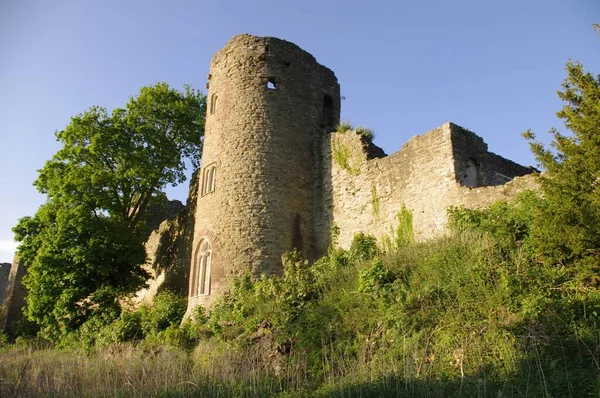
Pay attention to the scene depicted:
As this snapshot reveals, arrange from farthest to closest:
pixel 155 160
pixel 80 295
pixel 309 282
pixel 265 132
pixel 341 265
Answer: pixel 155 160
pixel 80 295
pixel 265 132
pixel 341 265
pixel 309 282

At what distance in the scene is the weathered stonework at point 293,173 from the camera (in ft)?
45.6

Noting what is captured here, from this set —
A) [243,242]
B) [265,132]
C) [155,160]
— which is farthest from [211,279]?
[155,160]

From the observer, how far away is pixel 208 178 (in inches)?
650

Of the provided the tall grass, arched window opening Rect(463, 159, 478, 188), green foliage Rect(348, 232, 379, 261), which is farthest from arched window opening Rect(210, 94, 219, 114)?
arched window opening Rect(463, 159, 478, 188)

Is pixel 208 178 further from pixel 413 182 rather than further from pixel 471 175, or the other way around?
pixel 471 175

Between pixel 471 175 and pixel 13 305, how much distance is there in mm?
22773

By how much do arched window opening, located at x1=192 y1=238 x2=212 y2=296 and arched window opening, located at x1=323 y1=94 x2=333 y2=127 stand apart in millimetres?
6123

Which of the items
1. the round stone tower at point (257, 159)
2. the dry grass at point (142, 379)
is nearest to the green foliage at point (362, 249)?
the round stone tower at point (257, 159)

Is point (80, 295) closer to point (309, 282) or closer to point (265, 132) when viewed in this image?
point (265, 132)

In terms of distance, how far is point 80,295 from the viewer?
17500 mm

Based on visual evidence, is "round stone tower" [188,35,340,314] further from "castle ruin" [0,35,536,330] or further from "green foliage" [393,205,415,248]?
"green foliage" [393,205,415,248]

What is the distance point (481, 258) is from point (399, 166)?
5.71m

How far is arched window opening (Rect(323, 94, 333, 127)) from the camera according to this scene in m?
18.3

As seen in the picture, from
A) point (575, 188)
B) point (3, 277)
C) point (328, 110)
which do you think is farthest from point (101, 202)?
point (3, 277)
